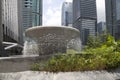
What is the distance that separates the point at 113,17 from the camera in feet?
129

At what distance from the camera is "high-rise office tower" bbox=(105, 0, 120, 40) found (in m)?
A: 29.0

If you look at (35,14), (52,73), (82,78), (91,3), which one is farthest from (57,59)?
(35,14)

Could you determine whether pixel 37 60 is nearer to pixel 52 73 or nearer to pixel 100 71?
Result: pixel 52 73

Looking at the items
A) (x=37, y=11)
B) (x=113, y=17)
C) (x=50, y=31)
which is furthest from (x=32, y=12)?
(x=50, y=31)

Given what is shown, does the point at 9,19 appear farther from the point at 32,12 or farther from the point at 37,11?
the point at 37,11

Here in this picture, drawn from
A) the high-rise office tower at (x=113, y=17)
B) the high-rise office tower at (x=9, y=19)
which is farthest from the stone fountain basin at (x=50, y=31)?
the high-rise office tower at (x=9, y=19)

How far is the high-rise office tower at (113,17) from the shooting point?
95.3 feet

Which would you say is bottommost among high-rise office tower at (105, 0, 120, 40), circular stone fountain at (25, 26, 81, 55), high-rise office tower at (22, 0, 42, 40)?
circular stone fountain at (25, 26, 81, 55)

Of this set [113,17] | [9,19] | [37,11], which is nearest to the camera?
[113,17]

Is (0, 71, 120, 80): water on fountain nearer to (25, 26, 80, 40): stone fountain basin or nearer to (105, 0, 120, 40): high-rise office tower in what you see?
(25, 26, 80, 40): stone fountain basin

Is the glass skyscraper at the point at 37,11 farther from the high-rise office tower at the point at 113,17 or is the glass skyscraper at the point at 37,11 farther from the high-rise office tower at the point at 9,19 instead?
the high-rise office tower at the point at 113,17

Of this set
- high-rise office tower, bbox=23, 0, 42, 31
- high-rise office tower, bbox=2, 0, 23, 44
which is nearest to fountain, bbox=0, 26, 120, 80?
high-rise office tower, bbox=2, 0, 23, 44

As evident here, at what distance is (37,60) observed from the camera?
7.70 meters

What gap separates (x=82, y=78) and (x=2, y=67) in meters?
2.35
